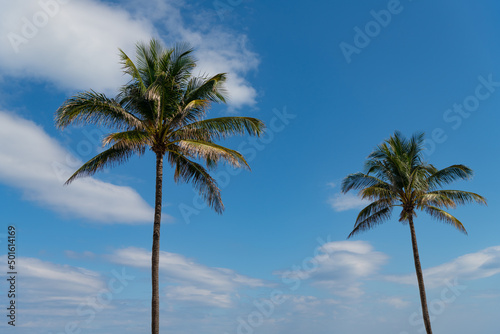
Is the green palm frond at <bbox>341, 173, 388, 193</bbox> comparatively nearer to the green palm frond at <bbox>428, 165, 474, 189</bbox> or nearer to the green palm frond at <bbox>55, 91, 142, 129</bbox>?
the green palm frond at <bbox>428, 165, 474, 189</bbox>

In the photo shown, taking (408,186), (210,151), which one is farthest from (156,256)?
(408,186)

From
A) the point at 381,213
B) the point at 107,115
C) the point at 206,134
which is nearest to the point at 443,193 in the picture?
the point at 381,213

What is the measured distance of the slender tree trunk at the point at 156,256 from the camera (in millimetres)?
15539

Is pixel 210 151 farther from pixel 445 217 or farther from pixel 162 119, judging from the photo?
pixel 445 217

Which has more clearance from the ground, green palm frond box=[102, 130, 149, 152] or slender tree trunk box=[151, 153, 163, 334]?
green palm frond box=[102, 130, 149, 152]

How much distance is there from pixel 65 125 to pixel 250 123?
→ 24.7 ft

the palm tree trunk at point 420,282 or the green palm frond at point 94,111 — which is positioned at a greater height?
the green palm frond at point 94,111

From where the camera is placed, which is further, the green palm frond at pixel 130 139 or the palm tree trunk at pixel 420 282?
the palm tree trunk at pixel 420 282

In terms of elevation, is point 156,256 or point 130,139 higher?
point 130,139

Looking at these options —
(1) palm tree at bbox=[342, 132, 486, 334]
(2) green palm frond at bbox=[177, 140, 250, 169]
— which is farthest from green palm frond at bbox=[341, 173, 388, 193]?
(2) green palm frond at bbox=[177, 140, 250, 169]

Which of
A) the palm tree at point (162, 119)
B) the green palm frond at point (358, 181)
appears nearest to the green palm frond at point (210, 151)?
the palm tree at point (162, 119)

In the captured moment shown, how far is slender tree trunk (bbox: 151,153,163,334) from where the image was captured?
15.5 metres

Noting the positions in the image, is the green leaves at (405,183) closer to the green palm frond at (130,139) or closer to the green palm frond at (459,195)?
the green palm frond at (459,195)

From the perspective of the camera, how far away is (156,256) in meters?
16.4
